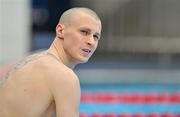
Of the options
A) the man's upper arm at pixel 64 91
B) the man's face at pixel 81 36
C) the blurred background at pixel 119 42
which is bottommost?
the blurred background at pixel 119 42

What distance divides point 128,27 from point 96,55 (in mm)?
830

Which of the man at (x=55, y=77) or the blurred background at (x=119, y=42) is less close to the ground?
the man at (x=55, y=77)

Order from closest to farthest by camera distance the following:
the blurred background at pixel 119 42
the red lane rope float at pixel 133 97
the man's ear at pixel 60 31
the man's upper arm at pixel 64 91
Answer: the man's upper arm at pixel 64 91
the man's ear at pixel 60 31
the red lane rope float at pixel 133 97
the blurred background at pixel 119 42

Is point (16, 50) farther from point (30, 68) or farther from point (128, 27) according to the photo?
point (30, 68)

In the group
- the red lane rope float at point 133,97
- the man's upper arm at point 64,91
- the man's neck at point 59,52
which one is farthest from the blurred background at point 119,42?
the man's upper arm at point 64,91

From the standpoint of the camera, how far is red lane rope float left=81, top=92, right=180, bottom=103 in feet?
26.2

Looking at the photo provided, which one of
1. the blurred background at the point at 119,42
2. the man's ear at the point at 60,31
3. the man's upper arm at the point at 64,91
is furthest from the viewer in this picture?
the blurred background at the point at 119,42

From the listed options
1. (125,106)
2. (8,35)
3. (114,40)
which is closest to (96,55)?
(114,40)

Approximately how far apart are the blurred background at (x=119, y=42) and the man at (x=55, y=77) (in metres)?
5.29

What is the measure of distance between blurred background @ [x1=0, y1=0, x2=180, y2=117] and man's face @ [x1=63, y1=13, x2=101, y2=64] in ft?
17.4

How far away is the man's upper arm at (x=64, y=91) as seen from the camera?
284cm

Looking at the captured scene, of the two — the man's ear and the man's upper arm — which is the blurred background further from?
the man's upper arm

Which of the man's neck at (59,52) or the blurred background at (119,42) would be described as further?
the blurred background at (119,42)

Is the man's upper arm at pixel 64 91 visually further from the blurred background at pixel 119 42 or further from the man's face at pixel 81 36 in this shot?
the blurred background at pixel 119 42
